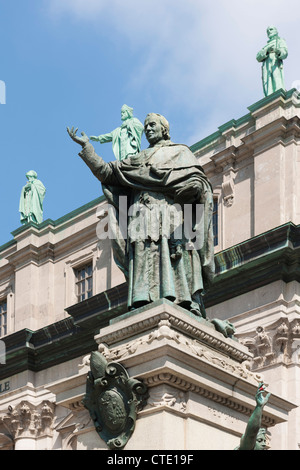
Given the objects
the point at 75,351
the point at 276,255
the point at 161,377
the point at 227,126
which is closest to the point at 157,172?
the point at 161,377

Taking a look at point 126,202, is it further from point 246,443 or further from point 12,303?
point 12,303

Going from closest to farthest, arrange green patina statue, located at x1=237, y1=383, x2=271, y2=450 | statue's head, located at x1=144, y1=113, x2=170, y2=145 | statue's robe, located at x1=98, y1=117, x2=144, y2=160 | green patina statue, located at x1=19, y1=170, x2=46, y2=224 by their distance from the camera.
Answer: green patina statue, located at x1=237, y1=383, x2=271, y2=450 → statue's head, located at x1=144, y1=113, x2=170, y2=145 → statue's robe, located at x1=98, y1=117, x2=144, y2=160 → green patina statue, located at x1=19, y1=170, x2=46, y2=224

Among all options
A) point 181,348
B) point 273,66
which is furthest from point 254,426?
point 273,66

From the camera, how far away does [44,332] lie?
38.2 meters

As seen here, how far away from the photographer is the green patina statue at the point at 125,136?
Answer: 36.7m

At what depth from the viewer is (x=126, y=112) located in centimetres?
3759

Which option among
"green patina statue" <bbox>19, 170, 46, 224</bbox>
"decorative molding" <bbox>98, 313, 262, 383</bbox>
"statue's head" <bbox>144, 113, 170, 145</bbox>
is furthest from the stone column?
"decorative molding" <bbox>98, 313, 262, 383</bbox>

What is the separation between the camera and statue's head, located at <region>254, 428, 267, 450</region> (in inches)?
Answer: 380

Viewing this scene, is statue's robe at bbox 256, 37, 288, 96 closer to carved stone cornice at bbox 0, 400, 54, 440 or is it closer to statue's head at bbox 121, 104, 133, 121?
statue's head at bbox 121, 104, 133, 121

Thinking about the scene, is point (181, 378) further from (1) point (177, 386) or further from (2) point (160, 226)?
(2) point (160, 226)

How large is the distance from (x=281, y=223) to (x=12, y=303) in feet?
43.7

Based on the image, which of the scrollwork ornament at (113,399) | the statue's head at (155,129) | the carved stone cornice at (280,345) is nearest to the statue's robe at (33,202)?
the carved stone cornice at (280,345)

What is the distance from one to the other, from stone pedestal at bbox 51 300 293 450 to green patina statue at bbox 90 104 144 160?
26.4 m

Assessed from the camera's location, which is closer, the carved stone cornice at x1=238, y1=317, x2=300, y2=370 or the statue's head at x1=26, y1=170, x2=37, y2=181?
the carved stone cornice at x1=238, y1=317, x2=300, y2=370
